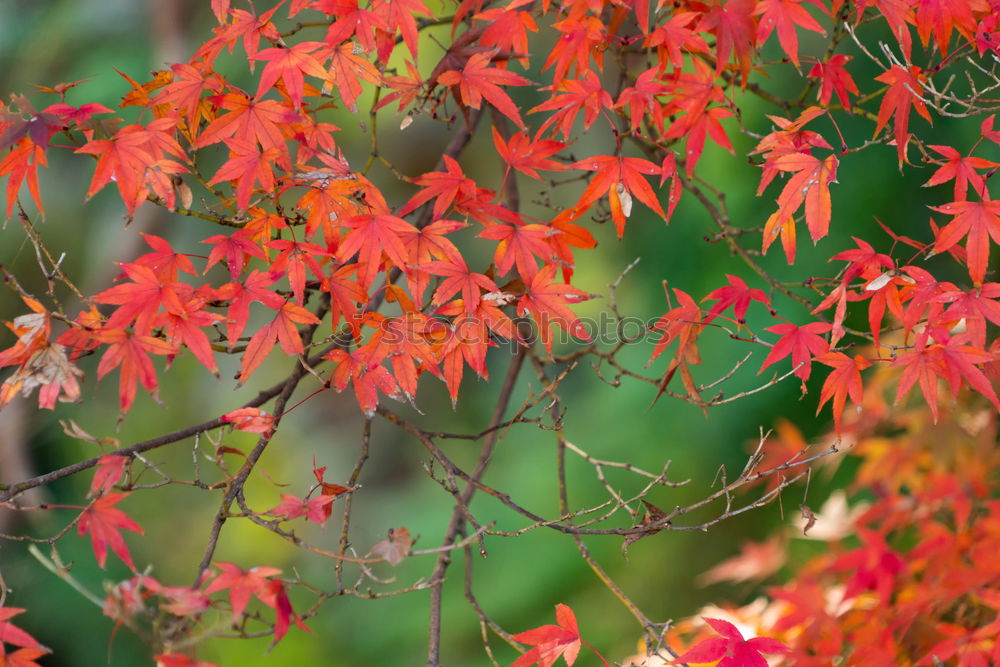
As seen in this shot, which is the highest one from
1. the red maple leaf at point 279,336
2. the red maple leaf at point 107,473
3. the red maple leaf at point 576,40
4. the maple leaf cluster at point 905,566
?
the red maple leaf at point 576,40

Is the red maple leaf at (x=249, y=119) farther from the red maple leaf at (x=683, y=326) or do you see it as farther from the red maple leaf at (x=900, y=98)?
the red maple leaf at (x=900, y=98)

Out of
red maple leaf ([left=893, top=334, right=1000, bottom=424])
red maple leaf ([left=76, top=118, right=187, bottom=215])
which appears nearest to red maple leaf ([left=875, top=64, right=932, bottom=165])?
red maple leaf ([left=893, top=334, right=1000, bottom=424])

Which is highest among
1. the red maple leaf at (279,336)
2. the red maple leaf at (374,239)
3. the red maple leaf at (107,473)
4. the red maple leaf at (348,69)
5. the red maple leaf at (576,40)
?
the red maple leaf at (348,69)

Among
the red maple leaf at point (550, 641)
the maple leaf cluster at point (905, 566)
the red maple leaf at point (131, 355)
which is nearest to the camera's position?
the red maple leaf at point (131, 355)

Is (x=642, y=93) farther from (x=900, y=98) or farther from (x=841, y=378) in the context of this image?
(x=841, y=378)

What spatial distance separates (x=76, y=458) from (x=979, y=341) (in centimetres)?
296

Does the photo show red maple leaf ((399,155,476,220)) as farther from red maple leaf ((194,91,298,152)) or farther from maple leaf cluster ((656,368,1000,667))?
maple leaf cluster ((656,368,1000,667))

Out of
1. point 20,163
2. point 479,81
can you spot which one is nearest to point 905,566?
point 479,81

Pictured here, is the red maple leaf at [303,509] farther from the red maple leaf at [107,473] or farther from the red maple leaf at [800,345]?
the red maple leaf at [800,345]

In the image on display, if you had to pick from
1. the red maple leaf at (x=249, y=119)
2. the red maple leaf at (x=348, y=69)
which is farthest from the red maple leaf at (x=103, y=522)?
the red maple leaf at (x=348, y=69)

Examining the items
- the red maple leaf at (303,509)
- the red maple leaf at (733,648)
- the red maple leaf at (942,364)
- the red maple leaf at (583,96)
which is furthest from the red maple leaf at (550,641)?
the red maple leaf at (583,96)

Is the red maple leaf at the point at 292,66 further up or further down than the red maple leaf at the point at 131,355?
further up

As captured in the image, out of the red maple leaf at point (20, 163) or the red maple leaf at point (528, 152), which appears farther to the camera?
the red maple leaf at point (528, 152)

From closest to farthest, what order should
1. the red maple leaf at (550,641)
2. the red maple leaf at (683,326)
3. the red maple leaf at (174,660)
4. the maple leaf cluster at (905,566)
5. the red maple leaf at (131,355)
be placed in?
the red maple leaf at (174,660), the red maple leaf at (131,355), the red maple leaf at (550,641), the red maple leaf at (683,326), the maple leaf cluster at (905,566)
